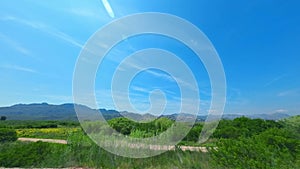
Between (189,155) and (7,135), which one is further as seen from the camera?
(7,135)

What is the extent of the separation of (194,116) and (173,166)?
9.99 ft

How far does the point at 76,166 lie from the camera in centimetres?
512

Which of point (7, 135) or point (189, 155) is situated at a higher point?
point (7, 135)

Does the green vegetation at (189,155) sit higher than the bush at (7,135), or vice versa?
the bush at (7,135)

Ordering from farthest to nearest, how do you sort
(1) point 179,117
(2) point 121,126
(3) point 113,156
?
(2) point 121,126
(1) point 179,117
(3) point 113,156

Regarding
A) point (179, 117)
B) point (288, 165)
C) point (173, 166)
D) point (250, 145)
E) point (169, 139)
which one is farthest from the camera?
point (179, 117)

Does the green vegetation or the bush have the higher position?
the bush

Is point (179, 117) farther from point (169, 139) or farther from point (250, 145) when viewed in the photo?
point (250, 145)

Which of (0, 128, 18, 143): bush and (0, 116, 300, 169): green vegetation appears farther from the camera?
(0, 128, 18, 143): bush

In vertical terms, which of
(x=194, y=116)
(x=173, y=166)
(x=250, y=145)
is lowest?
(x=173, y=166)

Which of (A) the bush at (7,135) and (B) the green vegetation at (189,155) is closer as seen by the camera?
(B) the green vegetation at (189,155)

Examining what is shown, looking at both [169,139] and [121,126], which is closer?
[169,139]

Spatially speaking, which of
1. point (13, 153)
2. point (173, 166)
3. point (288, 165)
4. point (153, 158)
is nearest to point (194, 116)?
point (153, 158)

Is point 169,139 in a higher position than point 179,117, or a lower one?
lower
